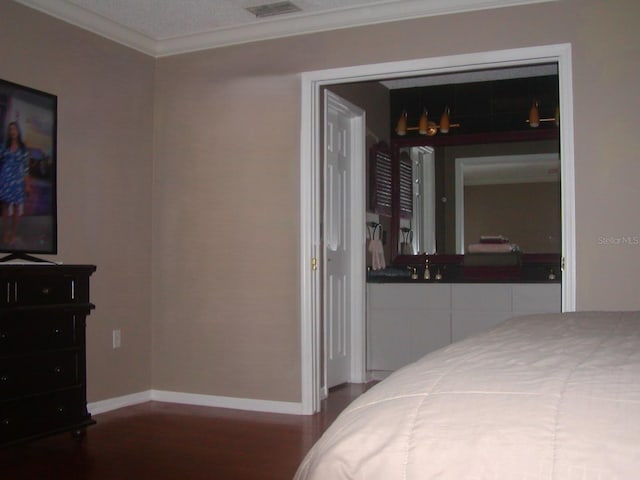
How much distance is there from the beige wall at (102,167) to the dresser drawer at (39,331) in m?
0.63

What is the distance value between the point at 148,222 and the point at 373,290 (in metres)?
1.83

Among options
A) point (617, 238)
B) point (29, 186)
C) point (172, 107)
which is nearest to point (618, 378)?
point (617, 238)

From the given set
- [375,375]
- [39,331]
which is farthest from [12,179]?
[375,375]

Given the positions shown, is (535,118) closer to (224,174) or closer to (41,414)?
(224,174)

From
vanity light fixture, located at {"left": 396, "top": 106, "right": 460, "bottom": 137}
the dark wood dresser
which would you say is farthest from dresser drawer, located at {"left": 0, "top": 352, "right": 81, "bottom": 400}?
vanity light fixture, located at {"left": 396, "top": 106, "right": 460, "bottom": 137}

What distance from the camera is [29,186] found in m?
3.93

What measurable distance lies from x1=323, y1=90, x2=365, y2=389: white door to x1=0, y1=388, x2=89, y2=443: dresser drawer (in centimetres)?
180

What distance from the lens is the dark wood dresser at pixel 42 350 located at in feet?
10.9

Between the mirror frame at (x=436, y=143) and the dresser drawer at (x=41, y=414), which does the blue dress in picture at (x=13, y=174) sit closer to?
the dresser drawer at (x=41, y=414)

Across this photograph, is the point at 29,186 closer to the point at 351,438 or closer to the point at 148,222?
the point at 148,222

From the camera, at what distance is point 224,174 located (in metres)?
4.73

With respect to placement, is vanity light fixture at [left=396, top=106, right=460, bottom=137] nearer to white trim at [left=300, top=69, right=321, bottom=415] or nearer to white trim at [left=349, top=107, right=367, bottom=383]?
white trim at [left=349, top=107, right=367, bottom=383]

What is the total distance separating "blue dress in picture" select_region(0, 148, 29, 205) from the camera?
3779mm

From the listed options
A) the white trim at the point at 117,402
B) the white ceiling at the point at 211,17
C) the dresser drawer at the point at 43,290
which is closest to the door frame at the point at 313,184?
the white ceiling at the point at 211,17
